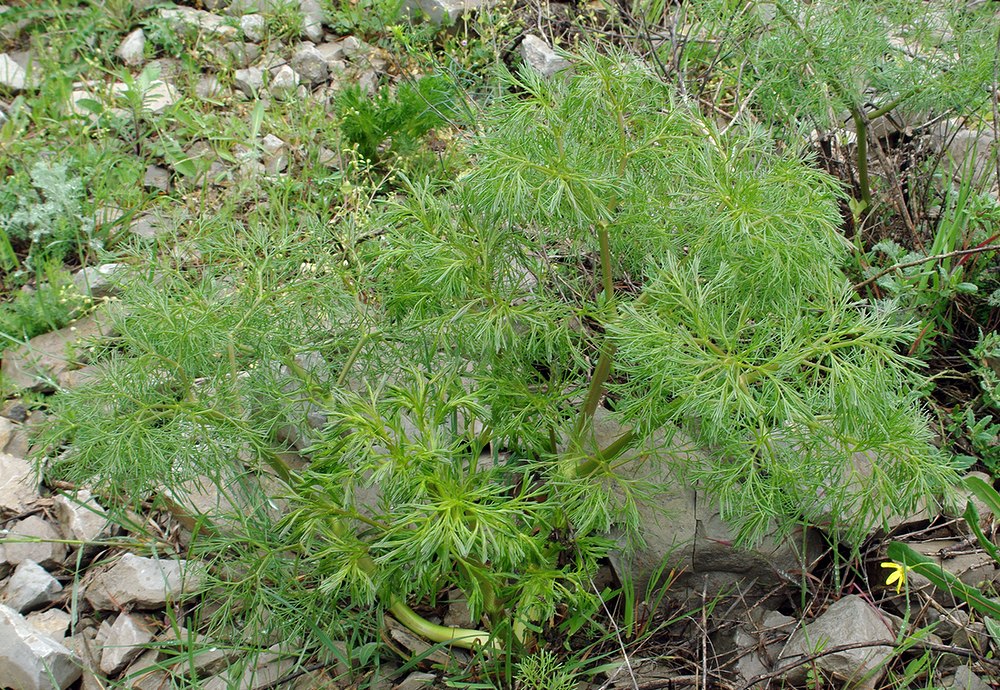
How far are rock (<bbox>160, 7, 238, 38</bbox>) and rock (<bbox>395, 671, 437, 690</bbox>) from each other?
10.5 feet

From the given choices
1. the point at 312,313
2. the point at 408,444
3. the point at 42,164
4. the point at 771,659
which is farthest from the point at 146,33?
the point at 771,659

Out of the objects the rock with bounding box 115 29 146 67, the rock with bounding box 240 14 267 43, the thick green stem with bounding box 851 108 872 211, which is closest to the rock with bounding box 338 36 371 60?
the rock with bounding box 240 14 267 43

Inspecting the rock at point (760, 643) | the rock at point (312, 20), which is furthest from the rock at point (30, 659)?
the rock at point (312, 20)

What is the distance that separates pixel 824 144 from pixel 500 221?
1.81m

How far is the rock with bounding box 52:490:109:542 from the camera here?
2697 mm

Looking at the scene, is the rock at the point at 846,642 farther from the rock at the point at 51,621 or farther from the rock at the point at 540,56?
the rock at the point at 540,56

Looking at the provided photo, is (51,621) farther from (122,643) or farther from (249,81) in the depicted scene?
(249,81)

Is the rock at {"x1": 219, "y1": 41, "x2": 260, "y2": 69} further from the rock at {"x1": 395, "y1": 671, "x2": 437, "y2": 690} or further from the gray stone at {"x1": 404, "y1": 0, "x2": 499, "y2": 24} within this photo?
the rock at {"x1": 395, "y1": 671, "x2": 437, "y2": 690}

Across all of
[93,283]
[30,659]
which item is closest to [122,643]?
[30,659]

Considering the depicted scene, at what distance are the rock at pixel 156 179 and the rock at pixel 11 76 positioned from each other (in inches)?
31.7

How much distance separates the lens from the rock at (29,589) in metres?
2.52

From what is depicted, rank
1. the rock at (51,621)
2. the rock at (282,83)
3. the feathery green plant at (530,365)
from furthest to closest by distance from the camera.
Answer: the rock at (282,83) < the rock at (51,621) < the feathery green plant at (530,365)

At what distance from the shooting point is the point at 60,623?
8.24ft

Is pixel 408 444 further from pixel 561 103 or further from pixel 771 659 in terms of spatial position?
pixel 771 659
